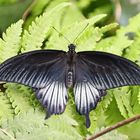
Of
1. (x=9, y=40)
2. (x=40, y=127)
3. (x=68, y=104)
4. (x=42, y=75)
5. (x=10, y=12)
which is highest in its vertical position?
(x=10, y=12)

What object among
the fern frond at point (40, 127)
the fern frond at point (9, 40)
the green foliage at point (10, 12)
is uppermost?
the green foliage at point (10, 12)

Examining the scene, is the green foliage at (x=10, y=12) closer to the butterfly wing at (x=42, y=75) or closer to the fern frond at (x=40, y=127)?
the butterfly wing at (x=42, y=75)

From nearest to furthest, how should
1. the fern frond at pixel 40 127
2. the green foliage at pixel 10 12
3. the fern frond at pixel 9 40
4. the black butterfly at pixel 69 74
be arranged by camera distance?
the fern frond at pixel 40 127, the black butterfly at pixel 69 74, the fern frond at pixel 9 40, the green foliage at pixel 10 12

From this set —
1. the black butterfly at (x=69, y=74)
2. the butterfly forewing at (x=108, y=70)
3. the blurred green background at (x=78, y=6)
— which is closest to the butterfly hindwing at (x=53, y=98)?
the black butterfly at (x=69, y=74)

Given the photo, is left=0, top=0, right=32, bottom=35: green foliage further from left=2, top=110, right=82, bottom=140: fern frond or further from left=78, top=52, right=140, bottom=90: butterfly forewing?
left=2, top=110, right=82, bottom=140: fern frond

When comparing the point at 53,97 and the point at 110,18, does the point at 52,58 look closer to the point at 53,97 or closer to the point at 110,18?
the point at 53,97

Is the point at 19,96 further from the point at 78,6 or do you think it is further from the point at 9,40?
the point at 78,6

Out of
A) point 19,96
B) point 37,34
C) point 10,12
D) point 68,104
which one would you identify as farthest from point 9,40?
point 10,12
